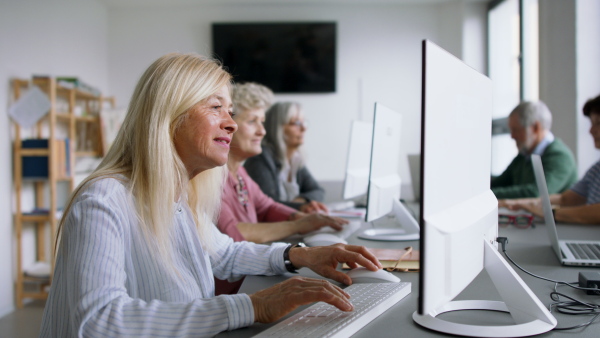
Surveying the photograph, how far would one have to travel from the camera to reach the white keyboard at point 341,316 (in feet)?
2.73

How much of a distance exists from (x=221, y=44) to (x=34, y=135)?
93.4 inches

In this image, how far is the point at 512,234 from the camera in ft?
6.54

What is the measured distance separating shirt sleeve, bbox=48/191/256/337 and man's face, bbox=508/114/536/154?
3.06 meters

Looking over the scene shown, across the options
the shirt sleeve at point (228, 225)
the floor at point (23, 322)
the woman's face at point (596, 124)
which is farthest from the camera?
the floor at point (23, 322)

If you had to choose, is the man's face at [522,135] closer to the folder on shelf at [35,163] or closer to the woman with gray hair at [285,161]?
the woman with gray hair at [285,161]

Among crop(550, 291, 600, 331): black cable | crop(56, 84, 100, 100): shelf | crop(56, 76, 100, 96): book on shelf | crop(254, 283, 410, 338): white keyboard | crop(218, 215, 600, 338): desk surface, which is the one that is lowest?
crop(218, 215, 600, 338): desk surface

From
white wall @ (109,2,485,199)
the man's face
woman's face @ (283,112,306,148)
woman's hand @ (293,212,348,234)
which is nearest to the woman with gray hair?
woman's face @ (283,112,306,148)

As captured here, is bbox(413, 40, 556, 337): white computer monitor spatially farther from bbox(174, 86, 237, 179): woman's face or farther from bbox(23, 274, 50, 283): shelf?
bbox(23, 274, 50, 283): shelf

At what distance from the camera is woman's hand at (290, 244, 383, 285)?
1.20 metres

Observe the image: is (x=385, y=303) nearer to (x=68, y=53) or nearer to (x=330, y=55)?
(x=68, y=53)

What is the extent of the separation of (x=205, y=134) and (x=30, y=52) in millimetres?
3402

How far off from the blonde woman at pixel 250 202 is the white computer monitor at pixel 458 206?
900mm

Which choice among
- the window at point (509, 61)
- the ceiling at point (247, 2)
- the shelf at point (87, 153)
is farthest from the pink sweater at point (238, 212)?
the ceiling at point (247, 2)

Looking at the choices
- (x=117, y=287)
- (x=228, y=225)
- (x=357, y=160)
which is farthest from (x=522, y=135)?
(x=117, y=287)
